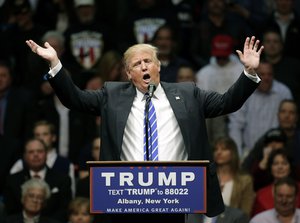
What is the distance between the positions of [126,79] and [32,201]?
6.83ft

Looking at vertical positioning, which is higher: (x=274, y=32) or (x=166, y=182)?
(x=274, y=32)

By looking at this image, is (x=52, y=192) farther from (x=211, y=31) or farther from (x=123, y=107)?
(x=123, y=107)

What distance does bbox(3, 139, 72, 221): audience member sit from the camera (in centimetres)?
1006

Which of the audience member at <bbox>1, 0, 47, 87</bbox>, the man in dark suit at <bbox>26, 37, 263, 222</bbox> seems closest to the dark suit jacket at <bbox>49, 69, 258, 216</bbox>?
the man in dark suit at <bbox>26, 37, 263, 222</bbox>

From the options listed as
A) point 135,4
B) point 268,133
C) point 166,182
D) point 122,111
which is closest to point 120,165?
point 166,182

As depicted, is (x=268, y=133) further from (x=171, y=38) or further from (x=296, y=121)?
(x=171, y=38)

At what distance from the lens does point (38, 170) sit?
33.9 ft

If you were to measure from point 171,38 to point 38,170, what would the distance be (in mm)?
2406

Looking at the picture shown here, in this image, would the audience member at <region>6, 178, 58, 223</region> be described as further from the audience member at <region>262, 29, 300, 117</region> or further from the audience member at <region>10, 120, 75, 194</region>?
the audience member at <region>262, 29, 300, 117</region>

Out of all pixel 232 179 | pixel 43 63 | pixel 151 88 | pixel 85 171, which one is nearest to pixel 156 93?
pixel 151 88

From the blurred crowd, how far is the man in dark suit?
9.11 feet

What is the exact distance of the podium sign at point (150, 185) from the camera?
560 centimetres

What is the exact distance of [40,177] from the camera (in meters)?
10.3

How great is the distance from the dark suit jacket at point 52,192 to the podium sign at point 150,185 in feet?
14.4
